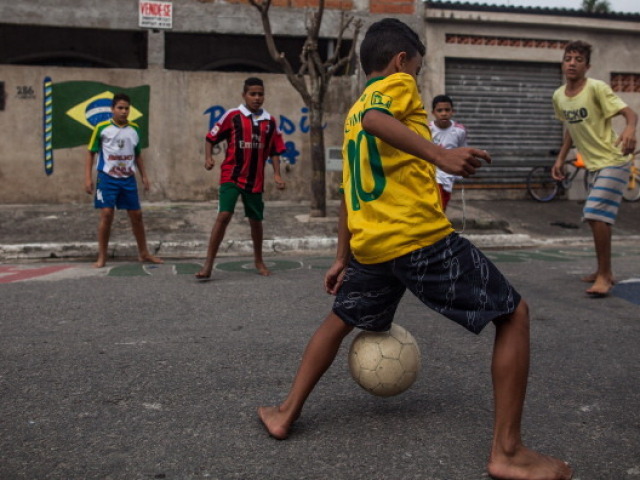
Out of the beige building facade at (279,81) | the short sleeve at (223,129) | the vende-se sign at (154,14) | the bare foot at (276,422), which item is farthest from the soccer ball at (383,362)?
the vende-se sign at (154,14)

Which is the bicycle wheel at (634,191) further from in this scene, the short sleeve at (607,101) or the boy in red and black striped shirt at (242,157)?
the boy in red and black striped shirt at (242,157)

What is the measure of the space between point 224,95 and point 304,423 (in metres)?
11.3

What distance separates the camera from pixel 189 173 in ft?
43.9

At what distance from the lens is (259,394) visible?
3240 mm

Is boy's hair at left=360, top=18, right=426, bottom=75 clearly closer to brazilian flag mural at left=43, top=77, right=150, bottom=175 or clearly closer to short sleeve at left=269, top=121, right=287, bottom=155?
short sleeve at left=269, top=121, right=287, bottom=155

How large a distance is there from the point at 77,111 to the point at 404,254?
1169cm

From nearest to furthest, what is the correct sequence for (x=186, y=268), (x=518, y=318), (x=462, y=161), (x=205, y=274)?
(x=462, y=161), (x=518, y=318), (x=205, y=274), (x=186, y=268)

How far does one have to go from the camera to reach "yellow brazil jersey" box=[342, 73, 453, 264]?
99.7 inches

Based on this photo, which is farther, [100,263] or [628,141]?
[100,263]

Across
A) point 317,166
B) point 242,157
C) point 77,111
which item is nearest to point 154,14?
point 77,111

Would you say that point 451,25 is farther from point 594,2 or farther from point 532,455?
point 594,2

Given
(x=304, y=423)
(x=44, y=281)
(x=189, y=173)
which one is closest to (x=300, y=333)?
(x=304, y=423)

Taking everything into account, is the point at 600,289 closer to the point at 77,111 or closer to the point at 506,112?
the point at 506,112

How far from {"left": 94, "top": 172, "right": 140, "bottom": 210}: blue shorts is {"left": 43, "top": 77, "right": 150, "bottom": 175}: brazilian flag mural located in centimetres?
571
